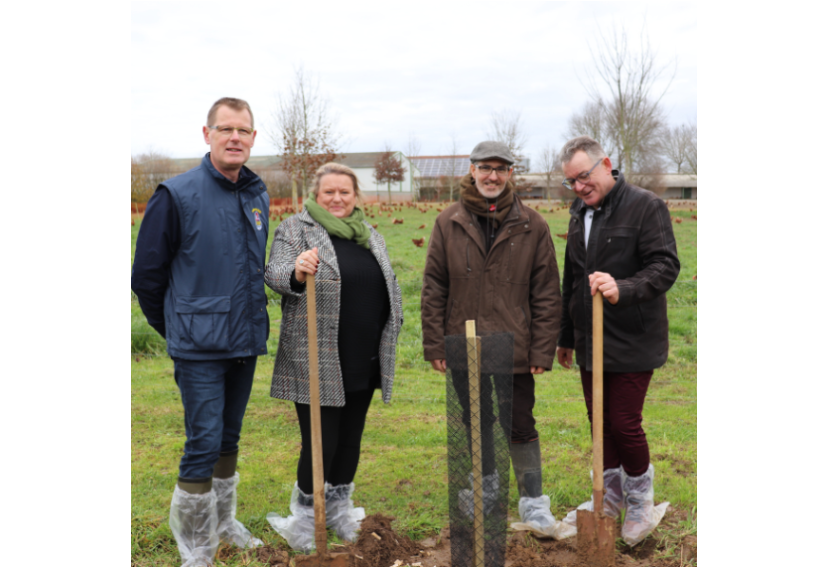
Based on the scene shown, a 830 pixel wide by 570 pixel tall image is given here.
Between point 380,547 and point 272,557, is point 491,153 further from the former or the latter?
point 272,557

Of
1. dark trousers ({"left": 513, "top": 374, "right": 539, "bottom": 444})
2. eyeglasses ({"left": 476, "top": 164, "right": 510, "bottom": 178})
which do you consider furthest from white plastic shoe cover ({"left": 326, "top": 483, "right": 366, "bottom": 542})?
eyeglasses ({"left": 476, "top": 164, "right": 510, "bottom": 178})

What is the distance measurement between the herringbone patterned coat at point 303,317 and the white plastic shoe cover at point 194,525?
0.63 metres

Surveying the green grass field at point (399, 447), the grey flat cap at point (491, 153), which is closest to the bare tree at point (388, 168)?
the green grass field at point (399, 447)

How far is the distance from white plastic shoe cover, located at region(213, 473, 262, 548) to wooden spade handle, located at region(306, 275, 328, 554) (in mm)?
588

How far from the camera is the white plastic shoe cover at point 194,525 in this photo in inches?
115

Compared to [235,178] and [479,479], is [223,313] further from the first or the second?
[479,479]

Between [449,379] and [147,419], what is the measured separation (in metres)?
3.61

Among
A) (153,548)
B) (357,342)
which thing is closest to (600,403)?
(357,342)

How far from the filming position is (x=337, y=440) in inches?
127

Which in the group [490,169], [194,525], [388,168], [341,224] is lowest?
[194,525]

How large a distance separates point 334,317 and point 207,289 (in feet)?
2.07

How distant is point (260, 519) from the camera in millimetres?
3582

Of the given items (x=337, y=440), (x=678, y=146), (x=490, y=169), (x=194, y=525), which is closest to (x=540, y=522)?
(x=337, y=440)

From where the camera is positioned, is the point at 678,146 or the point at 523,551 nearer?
the point at 523,551
